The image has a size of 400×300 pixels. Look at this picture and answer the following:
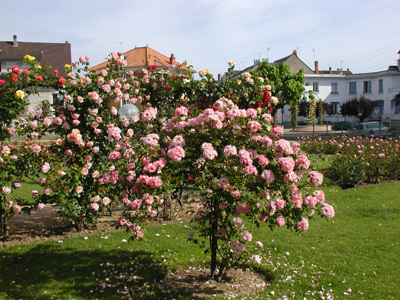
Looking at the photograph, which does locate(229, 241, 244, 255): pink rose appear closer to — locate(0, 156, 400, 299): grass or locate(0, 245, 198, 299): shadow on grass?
locate(0, 156, 400, 299): grass

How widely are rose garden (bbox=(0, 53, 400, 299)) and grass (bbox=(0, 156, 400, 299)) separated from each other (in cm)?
2

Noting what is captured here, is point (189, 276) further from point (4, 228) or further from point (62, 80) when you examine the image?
point (62, 80)

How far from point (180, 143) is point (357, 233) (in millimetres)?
3732

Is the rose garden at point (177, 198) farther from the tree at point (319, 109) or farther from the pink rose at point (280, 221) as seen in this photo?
the tree at point (319, 109)

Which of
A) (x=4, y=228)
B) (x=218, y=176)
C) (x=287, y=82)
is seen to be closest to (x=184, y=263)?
(x=218, y=176)

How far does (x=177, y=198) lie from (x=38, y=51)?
144ft

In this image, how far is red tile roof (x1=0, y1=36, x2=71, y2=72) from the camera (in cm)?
4209

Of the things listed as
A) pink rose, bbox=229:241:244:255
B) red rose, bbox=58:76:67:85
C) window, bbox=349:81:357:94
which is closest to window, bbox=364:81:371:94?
window, bbox=349:81:357:94

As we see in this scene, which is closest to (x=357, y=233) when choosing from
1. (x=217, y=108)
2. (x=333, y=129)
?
(x=217, y=108)

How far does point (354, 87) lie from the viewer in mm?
50438

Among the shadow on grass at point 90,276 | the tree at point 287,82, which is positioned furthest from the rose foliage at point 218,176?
the tree at point 287,82

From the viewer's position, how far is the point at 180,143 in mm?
3520

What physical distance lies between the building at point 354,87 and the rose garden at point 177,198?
41276 mm

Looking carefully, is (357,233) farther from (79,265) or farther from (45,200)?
(45,200)
